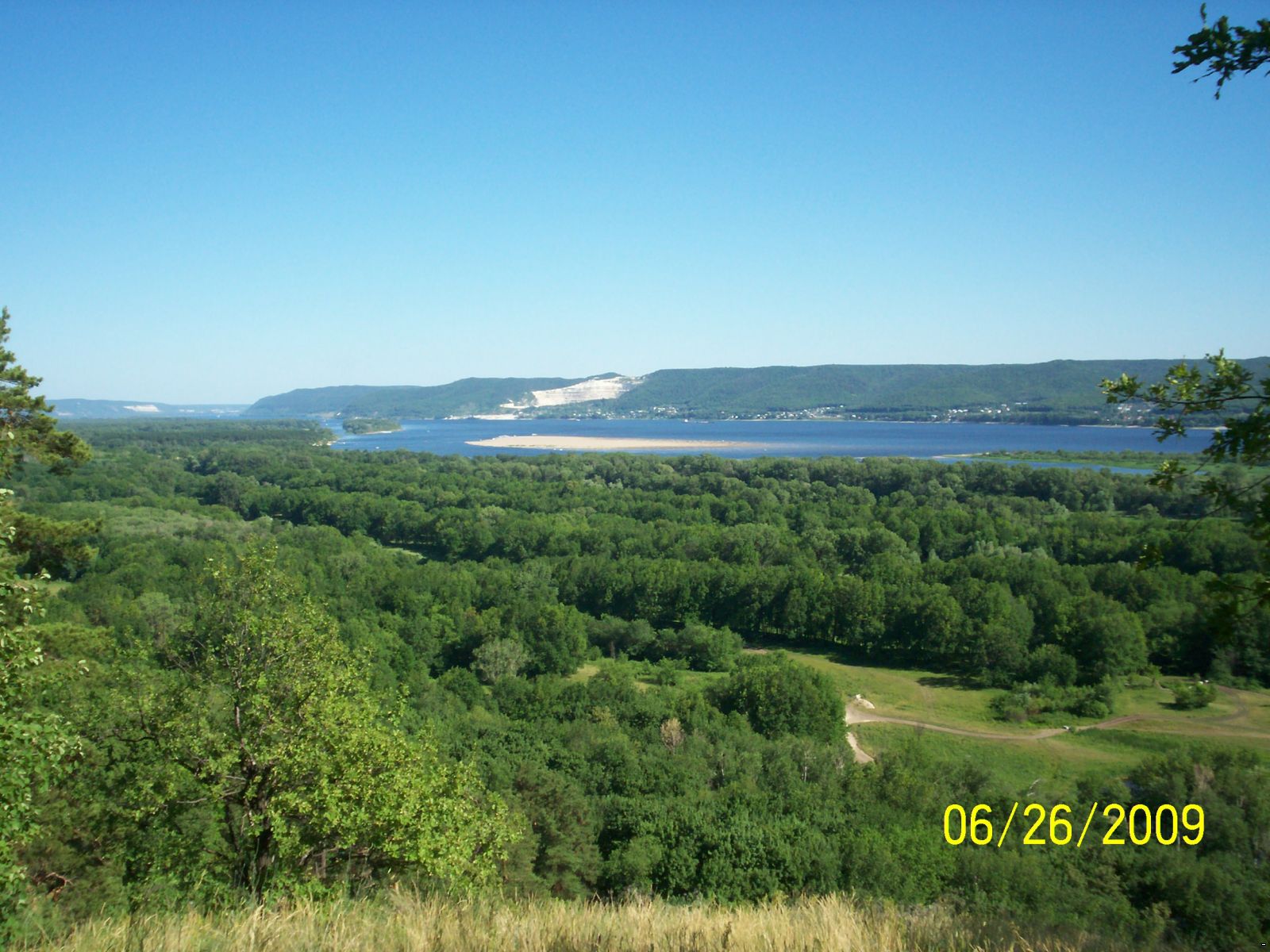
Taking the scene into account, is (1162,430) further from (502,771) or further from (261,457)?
(261,457)

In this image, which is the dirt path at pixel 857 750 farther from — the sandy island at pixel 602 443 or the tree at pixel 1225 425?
the sandy island at pixel 602 443

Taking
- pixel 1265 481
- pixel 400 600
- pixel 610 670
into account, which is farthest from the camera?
pixel 400 600

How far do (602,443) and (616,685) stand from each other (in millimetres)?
102586

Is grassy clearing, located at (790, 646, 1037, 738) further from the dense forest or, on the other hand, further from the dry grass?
the dry grass

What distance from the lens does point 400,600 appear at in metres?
32.1

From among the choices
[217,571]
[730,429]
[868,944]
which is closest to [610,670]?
[217,571]

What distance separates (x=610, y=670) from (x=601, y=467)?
49.1 m

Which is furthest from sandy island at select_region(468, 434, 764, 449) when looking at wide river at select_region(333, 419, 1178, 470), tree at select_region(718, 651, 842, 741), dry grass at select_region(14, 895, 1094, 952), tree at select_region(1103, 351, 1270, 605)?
tree at select_region(1103, 351, 1270, 605)

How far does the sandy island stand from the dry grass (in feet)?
346

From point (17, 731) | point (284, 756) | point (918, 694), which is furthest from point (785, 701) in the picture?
point (17, 731)

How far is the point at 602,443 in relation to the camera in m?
125

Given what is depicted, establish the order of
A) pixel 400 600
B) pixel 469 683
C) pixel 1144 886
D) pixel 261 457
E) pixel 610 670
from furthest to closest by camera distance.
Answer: pixel 261 457
pixel 400 600
pixel 610 670
pixel 469 683
pixel 1144 886

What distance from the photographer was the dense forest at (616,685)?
7.30 metres
